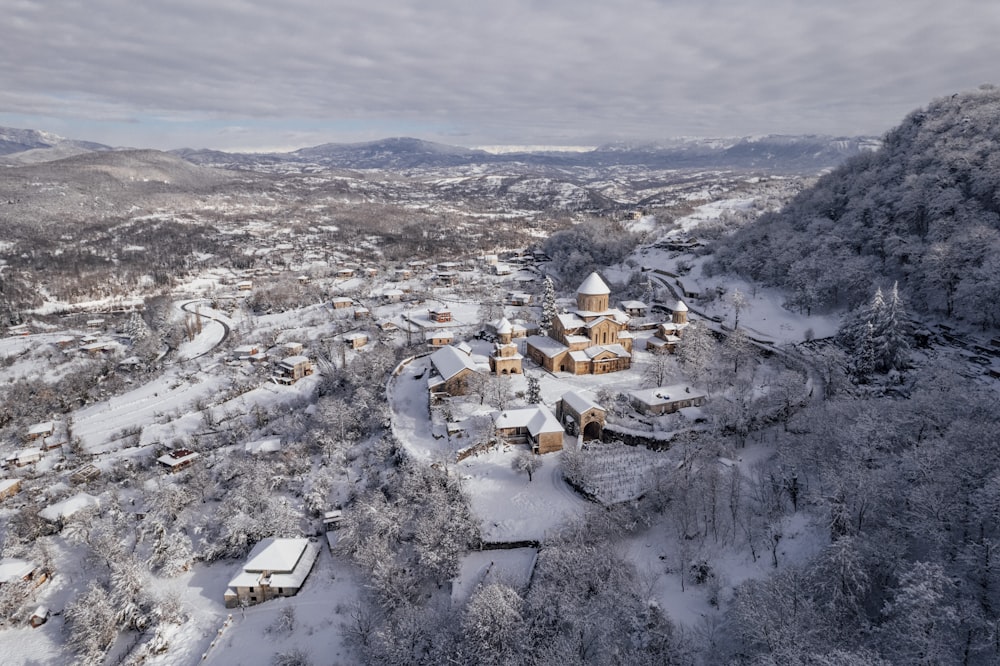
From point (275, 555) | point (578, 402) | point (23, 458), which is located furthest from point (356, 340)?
point (275, 555)

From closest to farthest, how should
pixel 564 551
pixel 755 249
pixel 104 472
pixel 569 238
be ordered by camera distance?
1. pixel 564 551
2. pixel 104 472
3. pixel 755 249
4. pixel 569 238

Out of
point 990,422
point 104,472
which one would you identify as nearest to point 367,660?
point 990,422

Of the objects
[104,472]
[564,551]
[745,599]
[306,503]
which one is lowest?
[104,472]

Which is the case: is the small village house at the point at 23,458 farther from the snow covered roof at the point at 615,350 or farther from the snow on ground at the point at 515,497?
the snow covered roof at the point at 615,350

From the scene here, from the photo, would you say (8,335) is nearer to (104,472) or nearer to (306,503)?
(104,472)

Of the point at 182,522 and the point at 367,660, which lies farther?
the point at 182,522

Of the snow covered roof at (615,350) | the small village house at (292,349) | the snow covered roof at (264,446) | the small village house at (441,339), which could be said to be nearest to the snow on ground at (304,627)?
the snow covered roof at (264,446)

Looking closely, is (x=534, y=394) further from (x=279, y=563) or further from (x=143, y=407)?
(x=143, y=407)
